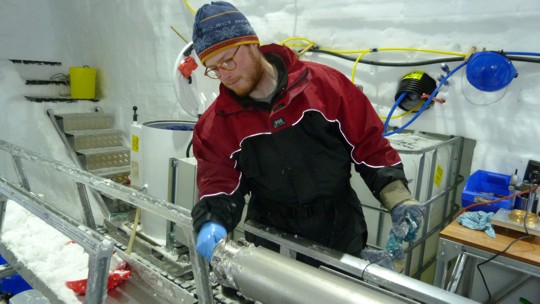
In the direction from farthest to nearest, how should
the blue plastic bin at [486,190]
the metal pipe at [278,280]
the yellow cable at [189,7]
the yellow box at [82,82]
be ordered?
1. the yellow box at [82,82]
2. the yellow cable at [189,7]
3. the blue plastic bin at [486,190]
4. the metal pipe at [278,280]

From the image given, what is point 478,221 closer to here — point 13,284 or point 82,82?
point 13,284

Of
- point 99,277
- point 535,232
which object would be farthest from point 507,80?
point 99,277

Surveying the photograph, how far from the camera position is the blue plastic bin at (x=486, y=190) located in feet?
5.17

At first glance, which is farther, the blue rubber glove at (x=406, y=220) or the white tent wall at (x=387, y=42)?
the white tent wall at (x=387, y=42)

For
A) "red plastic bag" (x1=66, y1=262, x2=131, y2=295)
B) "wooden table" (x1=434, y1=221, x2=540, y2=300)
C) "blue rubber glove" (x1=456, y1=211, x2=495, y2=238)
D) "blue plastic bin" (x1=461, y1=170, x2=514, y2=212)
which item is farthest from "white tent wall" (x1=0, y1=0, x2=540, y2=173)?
"red plastic bag" (x1=66, y1=262, x2=131, y2=295)

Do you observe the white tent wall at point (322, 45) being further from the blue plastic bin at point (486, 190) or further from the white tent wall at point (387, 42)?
the blue plastic bin at point (486, 190)

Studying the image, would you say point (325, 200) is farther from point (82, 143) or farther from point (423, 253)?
point (82, 143)

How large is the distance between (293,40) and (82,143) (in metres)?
2.48

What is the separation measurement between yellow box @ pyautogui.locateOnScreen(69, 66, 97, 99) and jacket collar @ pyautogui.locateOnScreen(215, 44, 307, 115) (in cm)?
340

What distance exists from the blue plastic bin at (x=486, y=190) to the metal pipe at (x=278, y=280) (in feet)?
3.65

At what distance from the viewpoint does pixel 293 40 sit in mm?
2473

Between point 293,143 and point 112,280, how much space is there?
3.01 ft

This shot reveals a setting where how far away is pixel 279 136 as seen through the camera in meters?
1.12

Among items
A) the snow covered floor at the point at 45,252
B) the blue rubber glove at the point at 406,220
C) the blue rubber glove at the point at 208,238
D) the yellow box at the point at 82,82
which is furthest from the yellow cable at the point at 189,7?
the blue rubber glove at the point at 406,220
